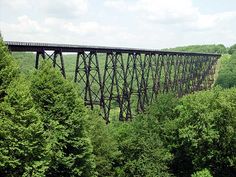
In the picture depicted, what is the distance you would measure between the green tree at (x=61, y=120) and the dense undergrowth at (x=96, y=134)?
0.05 metres

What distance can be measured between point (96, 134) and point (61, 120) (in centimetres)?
589

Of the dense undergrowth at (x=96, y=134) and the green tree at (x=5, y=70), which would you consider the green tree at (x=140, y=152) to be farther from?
the green tree at (x=5, y=70)

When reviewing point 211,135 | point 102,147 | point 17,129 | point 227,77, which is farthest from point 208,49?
point 17,129

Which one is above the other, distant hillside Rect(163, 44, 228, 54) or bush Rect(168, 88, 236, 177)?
distant hillside Rect(163, 44, 228, 54)

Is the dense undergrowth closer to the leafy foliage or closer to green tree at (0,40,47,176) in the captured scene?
green tree at (0,40,47,176)

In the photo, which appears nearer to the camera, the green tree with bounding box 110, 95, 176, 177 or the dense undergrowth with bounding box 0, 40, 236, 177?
the dense undergrowth with bounding box 0, 40, 236, 177

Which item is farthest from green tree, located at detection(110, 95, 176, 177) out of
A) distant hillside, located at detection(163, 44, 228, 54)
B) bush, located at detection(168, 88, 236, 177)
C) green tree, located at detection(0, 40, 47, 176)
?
distant hillside, located at detection(163, 44, 228, 54)

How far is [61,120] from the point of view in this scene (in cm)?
1886

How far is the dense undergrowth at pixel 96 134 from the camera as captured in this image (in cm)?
1538

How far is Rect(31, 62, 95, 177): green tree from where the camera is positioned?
1828cm

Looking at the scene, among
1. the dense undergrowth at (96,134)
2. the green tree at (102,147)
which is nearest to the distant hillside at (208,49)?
the dense undergrowth at (96,134)

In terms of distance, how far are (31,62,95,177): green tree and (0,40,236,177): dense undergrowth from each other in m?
0.05

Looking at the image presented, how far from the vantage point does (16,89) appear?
1529cm

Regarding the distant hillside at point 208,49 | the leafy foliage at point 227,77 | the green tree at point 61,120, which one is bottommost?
the leafy foliage at point 227,77
